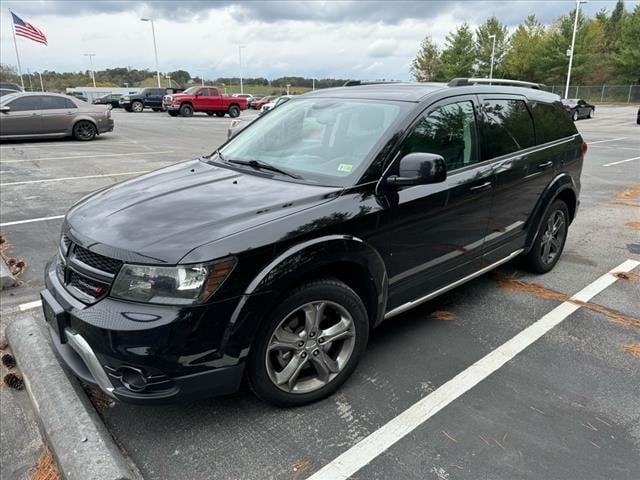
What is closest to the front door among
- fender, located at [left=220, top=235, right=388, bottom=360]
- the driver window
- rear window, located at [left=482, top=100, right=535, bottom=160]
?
the driver window

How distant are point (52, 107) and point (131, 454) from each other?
15.3m

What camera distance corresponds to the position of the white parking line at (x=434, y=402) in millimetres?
2422

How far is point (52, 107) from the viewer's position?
15023 mm

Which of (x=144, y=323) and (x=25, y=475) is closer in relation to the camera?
(x=144, y=323)

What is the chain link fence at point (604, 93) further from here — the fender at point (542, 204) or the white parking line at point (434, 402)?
the white parking line at point (434, 402)

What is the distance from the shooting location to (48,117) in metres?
15.0

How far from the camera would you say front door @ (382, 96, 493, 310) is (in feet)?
10.4

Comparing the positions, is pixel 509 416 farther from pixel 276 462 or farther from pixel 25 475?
pixel 25 475

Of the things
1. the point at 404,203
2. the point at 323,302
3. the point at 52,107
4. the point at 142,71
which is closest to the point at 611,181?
the point at 404,203

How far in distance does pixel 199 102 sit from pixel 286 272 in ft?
105

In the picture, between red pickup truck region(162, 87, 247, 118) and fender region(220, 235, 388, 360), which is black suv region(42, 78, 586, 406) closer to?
fender region(220, 235, 388, 360)

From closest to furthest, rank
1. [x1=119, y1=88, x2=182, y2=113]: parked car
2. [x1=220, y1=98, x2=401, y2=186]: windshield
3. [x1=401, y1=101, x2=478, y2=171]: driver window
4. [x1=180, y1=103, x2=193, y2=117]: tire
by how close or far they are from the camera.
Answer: [x1=220, y1=98, x2=401, y2=186]: windshield → [x1=401, y1=101, x2=478, y2=171]: driver window → [x1=180, y1=103, x2=193, y2=117]: tire → [x1=119, y1=88, x2=182, y2=113]: parked car

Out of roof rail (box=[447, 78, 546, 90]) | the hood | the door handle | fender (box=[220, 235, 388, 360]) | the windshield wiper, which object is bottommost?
fender (box=[220, 235, 388, 360])

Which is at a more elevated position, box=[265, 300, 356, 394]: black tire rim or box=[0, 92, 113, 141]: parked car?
box=[0, 92, 113, 141]: parked car
